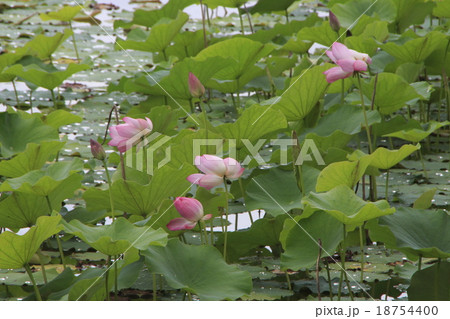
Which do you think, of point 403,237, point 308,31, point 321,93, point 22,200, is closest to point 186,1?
point 308,31

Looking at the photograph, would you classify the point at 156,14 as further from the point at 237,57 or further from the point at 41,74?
the point at 237,57

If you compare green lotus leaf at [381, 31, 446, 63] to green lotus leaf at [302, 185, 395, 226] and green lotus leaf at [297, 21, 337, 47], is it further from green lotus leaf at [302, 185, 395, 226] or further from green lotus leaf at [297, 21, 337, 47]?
green lotus leaf at [302, 185, 395, 226]

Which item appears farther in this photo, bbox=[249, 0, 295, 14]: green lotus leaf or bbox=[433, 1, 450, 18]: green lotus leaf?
bbox=[249, 0, 295, 14]: green lotus leaf

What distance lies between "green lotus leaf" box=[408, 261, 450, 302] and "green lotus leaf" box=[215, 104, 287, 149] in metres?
0.52

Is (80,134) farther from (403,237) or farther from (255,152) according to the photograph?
(403,237)

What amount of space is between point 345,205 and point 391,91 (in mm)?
718

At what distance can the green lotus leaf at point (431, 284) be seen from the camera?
1261mm

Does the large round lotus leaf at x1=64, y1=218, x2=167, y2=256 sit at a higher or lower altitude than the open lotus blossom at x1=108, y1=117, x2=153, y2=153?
lower

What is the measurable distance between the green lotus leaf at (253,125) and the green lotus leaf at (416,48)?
0.69 meters

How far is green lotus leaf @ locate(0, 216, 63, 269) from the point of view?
3.86 feet

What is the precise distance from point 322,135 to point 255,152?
22 cm

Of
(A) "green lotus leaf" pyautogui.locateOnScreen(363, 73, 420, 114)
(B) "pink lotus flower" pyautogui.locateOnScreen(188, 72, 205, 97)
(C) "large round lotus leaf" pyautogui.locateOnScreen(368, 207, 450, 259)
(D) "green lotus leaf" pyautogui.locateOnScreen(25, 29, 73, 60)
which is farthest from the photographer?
(D) "green lotus leaf" pyautogui.locateOnScreen(25, 29, 73, 60)

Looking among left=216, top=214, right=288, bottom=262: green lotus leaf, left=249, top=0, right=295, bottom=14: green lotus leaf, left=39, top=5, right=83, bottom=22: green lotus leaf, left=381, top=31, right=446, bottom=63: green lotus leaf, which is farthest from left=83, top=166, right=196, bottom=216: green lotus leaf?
left=39, top=5, right=83, bottom=22: green lotus leaf

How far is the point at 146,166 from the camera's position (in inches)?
63.9
